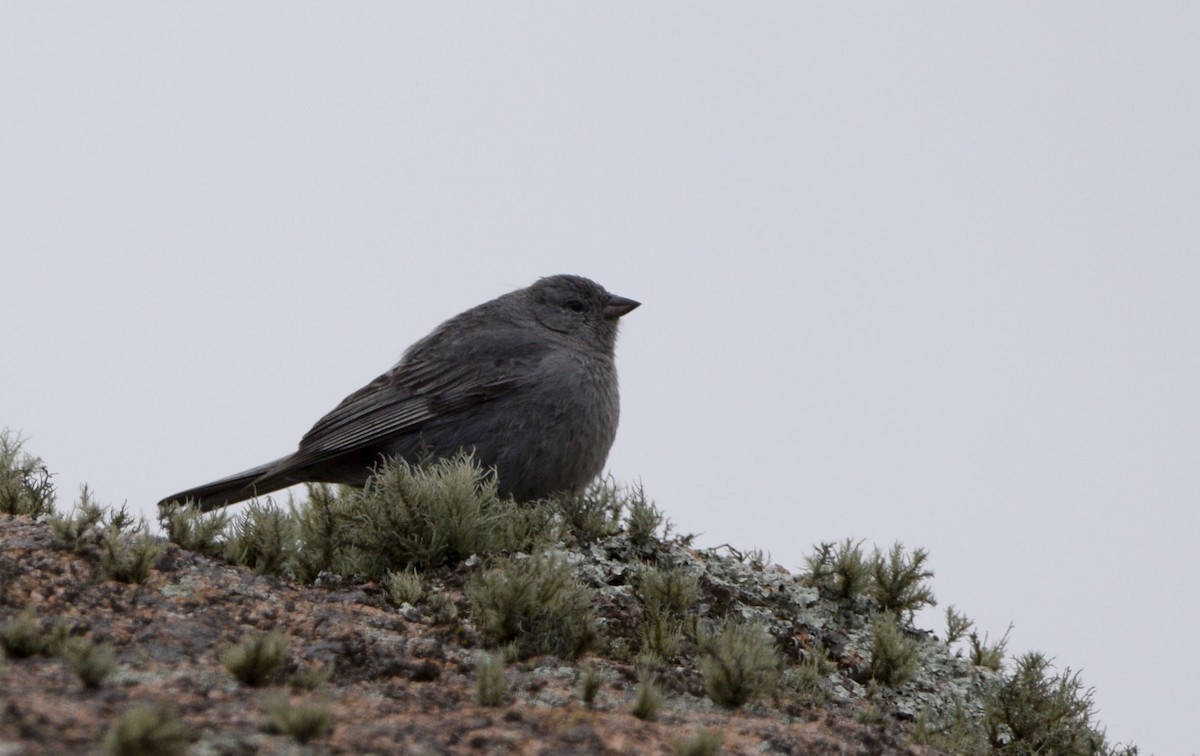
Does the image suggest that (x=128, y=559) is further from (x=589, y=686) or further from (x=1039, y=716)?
(x=1039, y=716)

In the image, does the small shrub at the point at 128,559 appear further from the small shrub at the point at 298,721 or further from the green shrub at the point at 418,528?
the small shrub at the point at 298,721

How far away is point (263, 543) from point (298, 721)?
6.34 ft

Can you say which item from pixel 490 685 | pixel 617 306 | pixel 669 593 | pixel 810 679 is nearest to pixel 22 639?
pixel 490 685

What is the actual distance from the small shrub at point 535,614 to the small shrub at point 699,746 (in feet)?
2.92

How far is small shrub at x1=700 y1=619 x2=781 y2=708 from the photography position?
3734 millimetres

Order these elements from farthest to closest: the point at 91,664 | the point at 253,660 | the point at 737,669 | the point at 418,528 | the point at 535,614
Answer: the point at 418,528, the point at 535,614, the point at 737,669, the point at 253,660, the point at 91,664

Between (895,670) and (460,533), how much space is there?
5.30 feet

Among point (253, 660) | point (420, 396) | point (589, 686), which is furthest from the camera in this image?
point (420, 396)

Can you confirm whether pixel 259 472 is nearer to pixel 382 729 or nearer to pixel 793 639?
pixel 793 639

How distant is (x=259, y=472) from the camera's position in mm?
7531

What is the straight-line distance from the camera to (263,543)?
464 centimetres

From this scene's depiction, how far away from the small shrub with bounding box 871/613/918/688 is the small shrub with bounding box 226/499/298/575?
211 centimetres

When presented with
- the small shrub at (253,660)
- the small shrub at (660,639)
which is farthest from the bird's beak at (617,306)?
the small shrub at (253,660)

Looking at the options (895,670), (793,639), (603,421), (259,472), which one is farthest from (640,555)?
(259,472)
